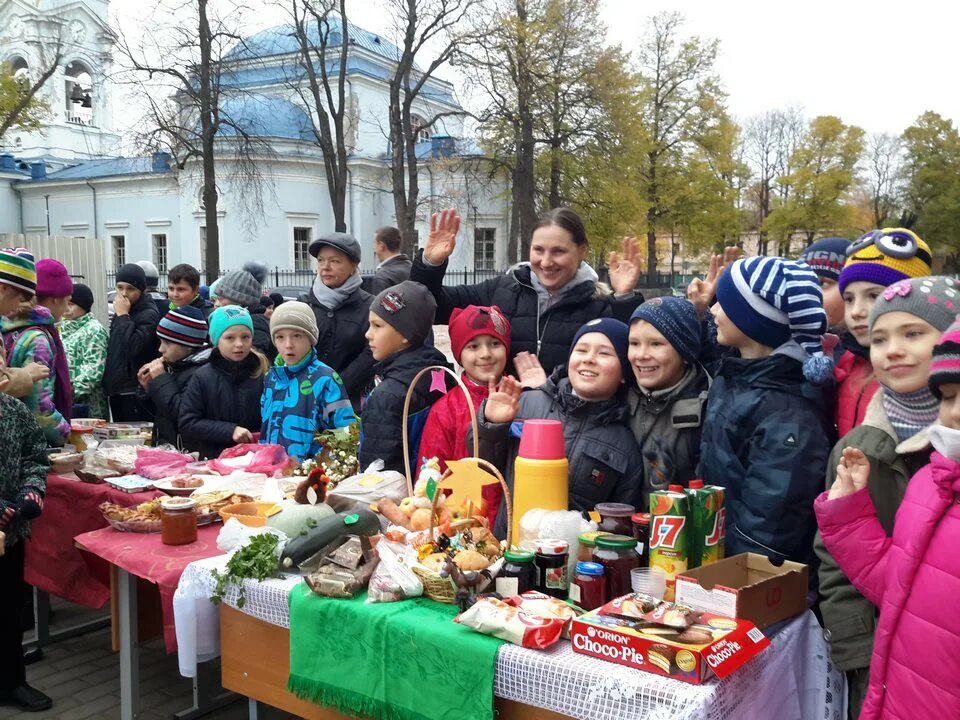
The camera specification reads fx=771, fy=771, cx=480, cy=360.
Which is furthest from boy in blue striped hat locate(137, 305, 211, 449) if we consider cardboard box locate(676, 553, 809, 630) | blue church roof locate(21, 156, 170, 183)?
blue church roof locate(21, 156, 170, 183)

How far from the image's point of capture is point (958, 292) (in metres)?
2.06

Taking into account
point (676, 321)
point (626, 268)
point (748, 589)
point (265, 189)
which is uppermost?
point (265, 189)

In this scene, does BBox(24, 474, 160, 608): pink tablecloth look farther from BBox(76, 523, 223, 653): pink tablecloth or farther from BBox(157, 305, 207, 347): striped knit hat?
BBox(157, 305, 207, 347): striped knit hat

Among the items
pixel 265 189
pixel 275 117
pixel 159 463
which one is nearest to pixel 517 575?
pixel 159 463

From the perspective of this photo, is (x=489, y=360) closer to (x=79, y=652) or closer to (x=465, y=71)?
(x=79, y=652)

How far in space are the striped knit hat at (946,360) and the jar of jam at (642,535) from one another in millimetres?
848

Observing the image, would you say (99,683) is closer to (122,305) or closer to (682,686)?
(122,305)

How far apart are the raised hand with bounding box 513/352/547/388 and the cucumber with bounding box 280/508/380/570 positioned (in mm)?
778

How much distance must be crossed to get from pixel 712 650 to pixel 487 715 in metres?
0.61

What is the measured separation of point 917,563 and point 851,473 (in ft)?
0.84

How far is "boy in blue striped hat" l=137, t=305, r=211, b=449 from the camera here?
4910 mm

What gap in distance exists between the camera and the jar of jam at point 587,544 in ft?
7.20

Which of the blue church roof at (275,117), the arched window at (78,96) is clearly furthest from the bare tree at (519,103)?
the arched window at (78,96)

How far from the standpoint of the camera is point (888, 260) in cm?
240
